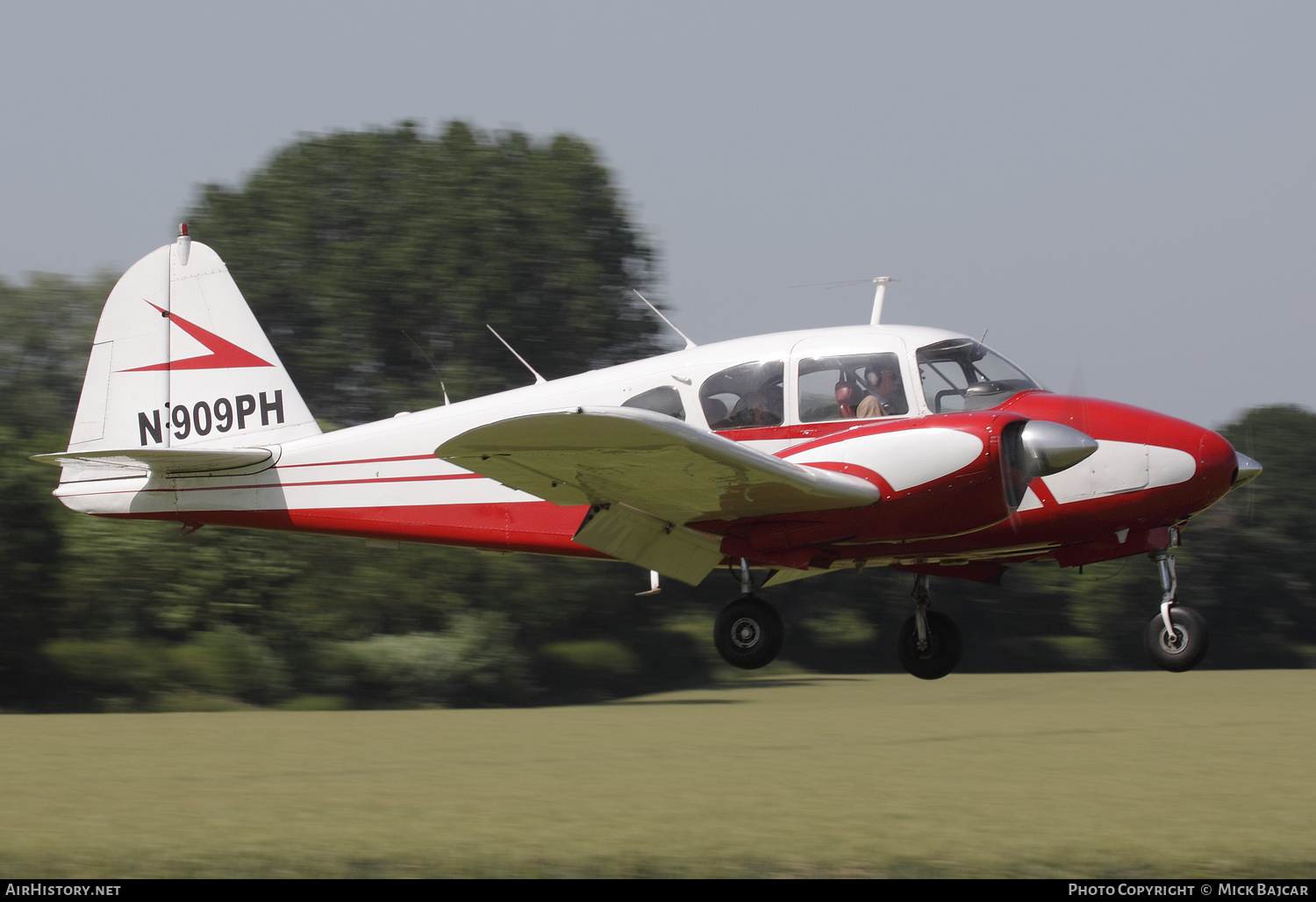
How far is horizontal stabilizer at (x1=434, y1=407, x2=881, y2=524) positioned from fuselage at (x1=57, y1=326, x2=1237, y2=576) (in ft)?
1.24

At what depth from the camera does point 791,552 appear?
10.9 m

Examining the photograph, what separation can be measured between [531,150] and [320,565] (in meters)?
16.9

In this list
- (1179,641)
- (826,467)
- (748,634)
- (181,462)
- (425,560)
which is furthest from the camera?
(425,560)

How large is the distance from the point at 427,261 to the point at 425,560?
9708 mm

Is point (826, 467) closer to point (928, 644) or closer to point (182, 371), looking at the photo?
point (928, 644)

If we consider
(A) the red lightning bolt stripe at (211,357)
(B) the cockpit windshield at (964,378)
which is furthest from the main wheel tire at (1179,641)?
(A) the red lightning bolt stripe at (211,357)

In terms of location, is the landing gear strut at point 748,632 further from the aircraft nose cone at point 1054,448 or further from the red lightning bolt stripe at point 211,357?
the red lightning bolt stripe at point 211,357

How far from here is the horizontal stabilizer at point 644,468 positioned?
864 cm

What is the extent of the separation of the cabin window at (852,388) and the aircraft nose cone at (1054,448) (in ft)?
3.62

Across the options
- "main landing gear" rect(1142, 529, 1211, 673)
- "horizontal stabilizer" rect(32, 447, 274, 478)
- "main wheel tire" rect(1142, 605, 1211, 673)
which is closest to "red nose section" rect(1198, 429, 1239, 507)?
"main landing gear" rect(1142, 529, 1211, 673)

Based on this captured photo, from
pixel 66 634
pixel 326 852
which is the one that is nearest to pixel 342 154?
pixel 66 634

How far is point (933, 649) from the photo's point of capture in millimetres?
12219

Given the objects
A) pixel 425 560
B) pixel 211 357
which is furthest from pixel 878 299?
pixel 425 560

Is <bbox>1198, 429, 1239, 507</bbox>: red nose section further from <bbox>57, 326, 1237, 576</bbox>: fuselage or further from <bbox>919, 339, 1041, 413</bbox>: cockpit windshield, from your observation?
<bbox>919, 339, 1041, 413</bbox>: cockpit windshield
